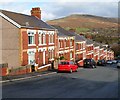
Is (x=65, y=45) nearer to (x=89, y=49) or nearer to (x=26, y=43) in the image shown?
(x=26, y=43)


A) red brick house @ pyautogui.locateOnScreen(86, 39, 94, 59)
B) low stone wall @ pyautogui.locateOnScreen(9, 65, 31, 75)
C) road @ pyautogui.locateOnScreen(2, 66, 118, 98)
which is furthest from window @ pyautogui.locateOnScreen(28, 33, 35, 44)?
red brick house @ pyautogui.locateOnScreen(86, 39, 94, 59)

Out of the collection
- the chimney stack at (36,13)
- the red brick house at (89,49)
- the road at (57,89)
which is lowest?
the road at (57,89)

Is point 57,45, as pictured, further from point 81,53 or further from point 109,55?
point 109,55

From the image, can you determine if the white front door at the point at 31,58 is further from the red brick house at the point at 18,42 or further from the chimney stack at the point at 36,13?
the chimney stack at the point at 36,13

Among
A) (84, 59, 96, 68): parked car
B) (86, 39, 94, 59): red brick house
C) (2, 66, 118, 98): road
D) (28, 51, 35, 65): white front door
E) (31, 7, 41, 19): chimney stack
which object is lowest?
(2, 66, 118, 98): road

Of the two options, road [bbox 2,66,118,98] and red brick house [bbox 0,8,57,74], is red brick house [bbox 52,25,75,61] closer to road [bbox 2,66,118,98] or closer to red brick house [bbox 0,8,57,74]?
red brick house [bbox 0,8,57,74]

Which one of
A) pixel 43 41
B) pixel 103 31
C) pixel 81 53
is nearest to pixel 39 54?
pixel 43 41

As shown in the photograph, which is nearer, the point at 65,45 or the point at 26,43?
the point at 26,43

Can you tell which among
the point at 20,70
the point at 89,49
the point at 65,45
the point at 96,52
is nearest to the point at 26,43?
the point at 20,70

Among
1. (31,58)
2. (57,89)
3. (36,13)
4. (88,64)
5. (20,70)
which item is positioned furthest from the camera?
(88,64)

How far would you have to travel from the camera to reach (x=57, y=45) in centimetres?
5431

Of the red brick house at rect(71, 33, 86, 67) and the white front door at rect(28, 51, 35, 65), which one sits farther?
the red brick house at rect(71, 33, 86, 67)

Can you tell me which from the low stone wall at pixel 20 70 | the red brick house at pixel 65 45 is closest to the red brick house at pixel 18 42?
the low stone wall at pixel 20 70

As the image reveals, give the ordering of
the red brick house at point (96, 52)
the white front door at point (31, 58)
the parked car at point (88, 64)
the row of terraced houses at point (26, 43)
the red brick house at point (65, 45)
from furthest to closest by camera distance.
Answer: the red brick house at point (96, 52) → the red brick house at point (65, 45) → the parked car at point (88, 64) → the white front door at point (31, 58) → the row of terraced houses at point (26, 43)
